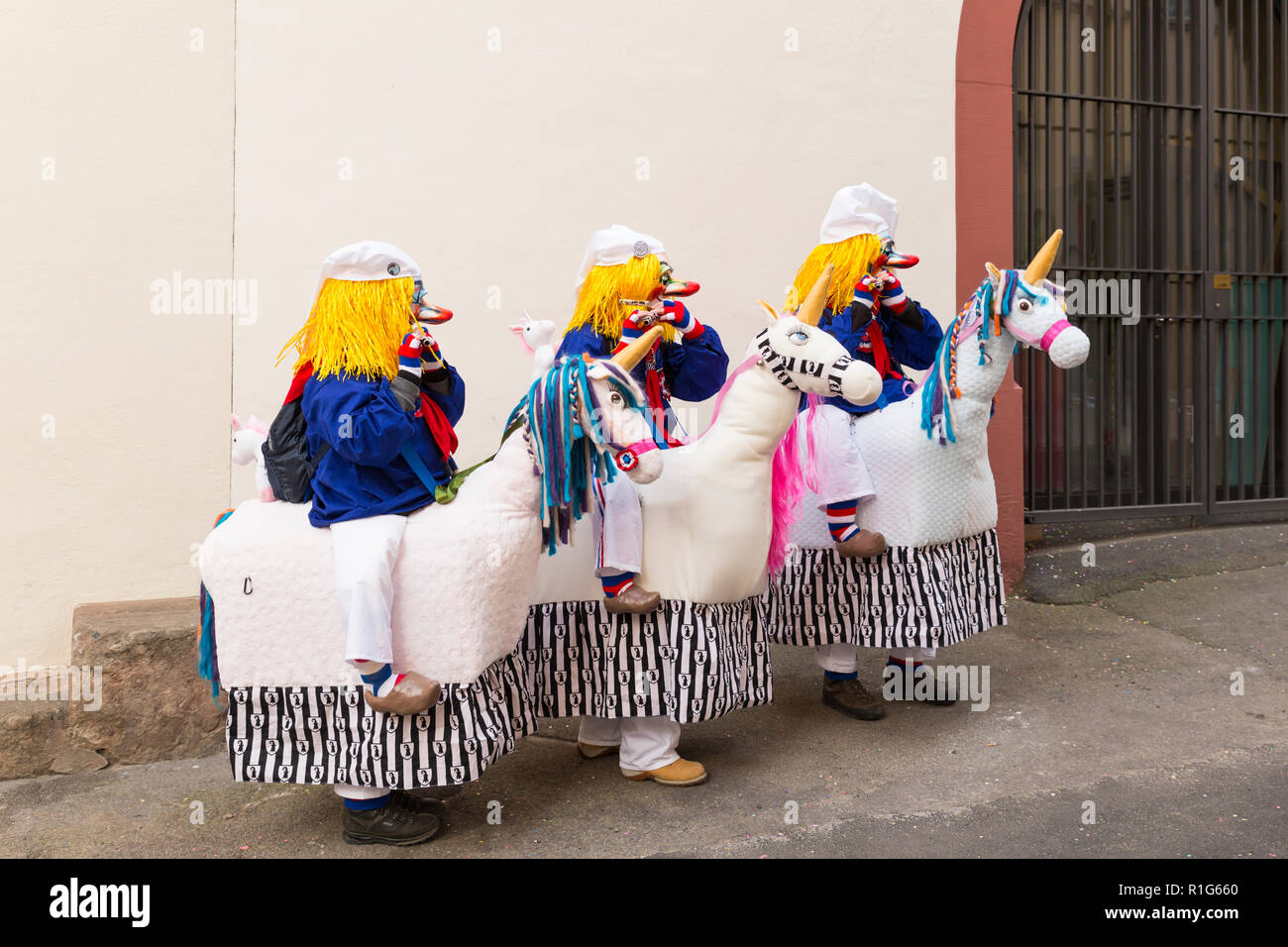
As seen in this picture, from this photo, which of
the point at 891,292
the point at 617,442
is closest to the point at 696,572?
the point at 617,442

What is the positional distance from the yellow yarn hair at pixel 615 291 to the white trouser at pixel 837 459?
0.67 meters

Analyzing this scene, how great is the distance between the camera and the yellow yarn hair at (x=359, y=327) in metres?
3.02

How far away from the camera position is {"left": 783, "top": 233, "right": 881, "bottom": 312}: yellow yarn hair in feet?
12.9

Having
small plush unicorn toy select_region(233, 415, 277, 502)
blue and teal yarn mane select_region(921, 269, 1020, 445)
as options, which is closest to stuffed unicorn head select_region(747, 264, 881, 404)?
blue and teal yarn mane select_region(921, 269, 1020, 445)

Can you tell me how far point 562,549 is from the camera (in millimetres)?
3469

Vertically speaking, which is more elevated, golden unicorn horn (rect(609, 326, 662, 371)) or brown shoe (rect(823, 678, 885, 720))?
golden unicorn horn (rect(609, 326, 662, 371))

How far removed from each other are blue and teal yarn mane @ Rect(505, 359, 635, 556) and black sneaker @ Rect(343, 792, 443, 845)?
929 mm

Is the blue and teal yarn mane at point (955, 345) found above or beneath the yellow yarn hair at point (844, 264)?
beneath

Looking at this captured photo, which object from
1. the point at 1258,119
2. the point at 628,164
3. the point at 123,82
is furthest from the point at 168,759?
the point at 1258,119

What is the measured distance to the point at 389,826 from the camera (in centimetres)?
312

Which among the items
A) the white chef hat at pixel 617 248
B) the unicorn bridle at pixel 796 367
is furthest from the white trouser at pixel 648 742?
the white chef hat at pixel 617 248

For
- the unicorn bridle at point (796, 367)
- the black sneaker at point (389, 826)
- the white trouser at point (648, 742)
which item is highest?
the unicorn bridle at point (796, 367)

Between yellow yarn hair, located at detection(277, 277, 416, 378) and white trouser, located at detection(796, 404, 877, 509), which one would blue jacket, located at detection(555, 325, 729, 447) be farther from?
yellow yarn hair, located at detection(277, 277, 416, 378)

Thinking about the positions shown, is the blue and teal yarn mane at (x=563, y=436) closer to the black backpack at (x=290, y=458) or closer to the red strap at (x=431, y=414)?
the red strap at (x=431, y=414)
